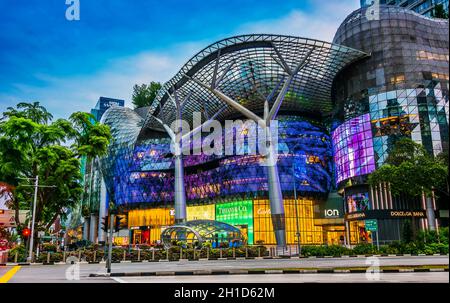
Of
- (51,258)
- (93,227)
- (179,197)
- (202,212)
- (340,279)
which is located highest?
(179,197)

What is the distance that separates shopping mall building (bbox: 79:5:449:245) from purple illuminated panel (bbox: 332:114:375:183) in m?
0.14

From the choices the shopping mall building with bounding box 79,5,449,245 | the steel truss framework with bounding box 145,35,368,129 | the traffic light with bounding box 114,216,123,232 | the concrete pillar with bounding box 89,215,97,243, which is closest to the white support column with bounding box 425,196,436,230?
the shopping mall building with bounding box 79,5,449,245

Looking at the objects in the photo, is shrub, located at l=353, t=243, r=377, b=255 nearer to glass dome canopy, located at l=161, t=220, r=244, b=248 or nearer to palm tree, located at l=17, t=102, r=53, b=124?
glass dome canopy, located at l=161, t=220, r=244, b=248

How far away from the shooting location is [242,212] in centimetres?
7081

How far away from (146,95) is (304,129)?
50.7 meters

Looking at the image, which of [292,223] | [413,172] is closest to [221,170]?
[292,223]

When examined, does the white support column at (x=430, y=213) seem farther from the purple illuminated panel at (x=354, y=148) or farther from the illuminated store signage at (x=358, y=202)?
the purple illuminated panel at (x=354, y=148)

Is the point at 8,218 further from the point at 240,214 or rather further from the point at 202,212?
the point at 202,212

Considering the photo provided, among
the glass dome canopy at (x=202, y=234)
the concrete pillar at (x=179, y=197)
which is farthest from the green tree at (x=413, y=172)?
the concrete pillar at (x=179, y=197)

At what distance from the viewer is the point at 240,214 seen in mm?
71062

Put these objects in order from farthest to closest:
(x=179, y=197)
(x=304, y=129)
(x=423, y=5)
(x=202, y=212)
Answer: (x=423, y=5), (x=202, y=212), (x=304, y=129), (x=179, y=197)

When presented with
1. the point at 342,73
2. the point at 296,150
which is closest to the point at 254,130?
the point at 296,150

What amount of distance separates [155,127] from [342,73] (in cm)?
3783

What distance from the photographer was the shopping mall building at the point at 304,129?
163 feet
